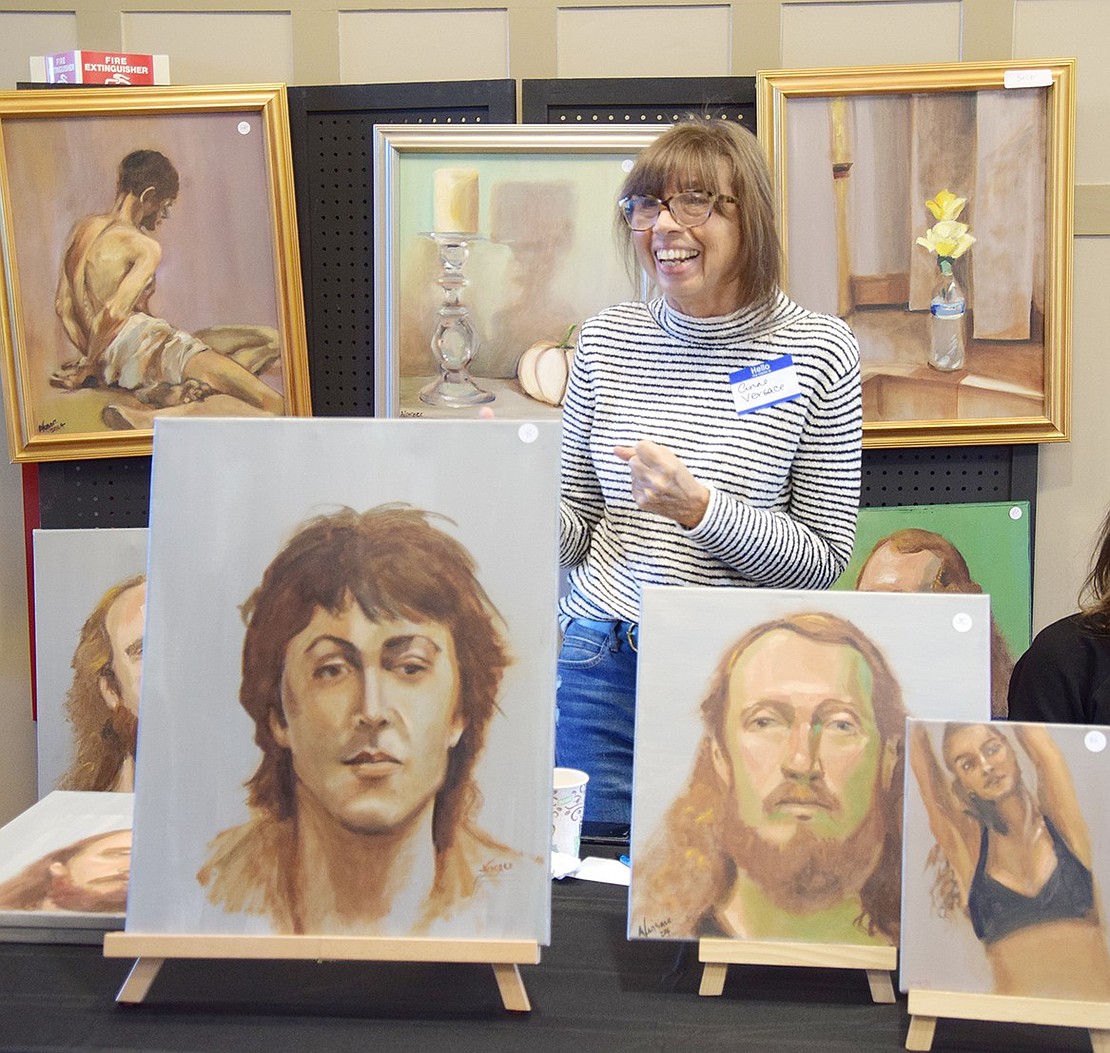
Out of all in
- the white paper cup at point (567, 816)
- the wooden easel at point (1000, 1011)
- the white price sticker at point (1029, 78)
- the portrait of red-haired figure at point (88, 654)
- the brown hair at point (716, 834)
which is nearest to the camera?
the wooden easel at point (1000, 1011)

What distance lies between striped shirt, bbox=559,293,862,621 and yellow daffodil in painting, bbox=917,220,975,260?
0.97 meters

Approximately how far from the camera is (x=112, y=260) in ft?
8.11

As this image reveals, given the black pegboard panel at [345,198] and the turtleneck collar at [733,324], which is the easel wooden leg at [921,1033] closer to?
the turtleneck collar at [733,324]

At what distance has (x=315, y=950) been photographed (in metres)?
1.09

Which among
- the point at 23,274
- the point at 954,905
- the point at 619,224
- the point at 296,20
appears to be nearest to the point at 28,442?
the point at 23,274

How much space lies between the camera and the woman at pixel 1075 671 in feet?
4.80

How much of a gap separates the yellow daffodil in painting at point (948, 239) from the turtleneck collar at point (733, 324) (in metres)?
0.98

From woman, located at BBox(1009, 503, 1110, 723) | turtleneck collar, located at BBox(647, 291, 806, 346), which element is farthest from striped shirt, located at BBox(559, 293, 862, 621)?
woman, located at BBox(1009, 503, 1110, 723)

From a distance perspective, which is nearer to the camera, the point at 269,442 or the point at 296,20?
the point at 269,442

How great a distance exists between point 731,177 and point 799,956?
953mm

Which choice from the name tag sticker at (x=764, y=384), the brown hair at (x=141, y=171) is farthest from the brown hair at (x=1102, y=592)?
the brown hair at (x=141, y=171)

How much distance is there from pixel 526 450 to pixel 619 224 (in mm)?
726

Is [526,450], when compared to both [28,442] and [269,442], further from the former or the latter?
[28,442]

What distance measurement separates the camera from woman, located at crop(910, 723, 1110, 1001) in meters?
1.01
